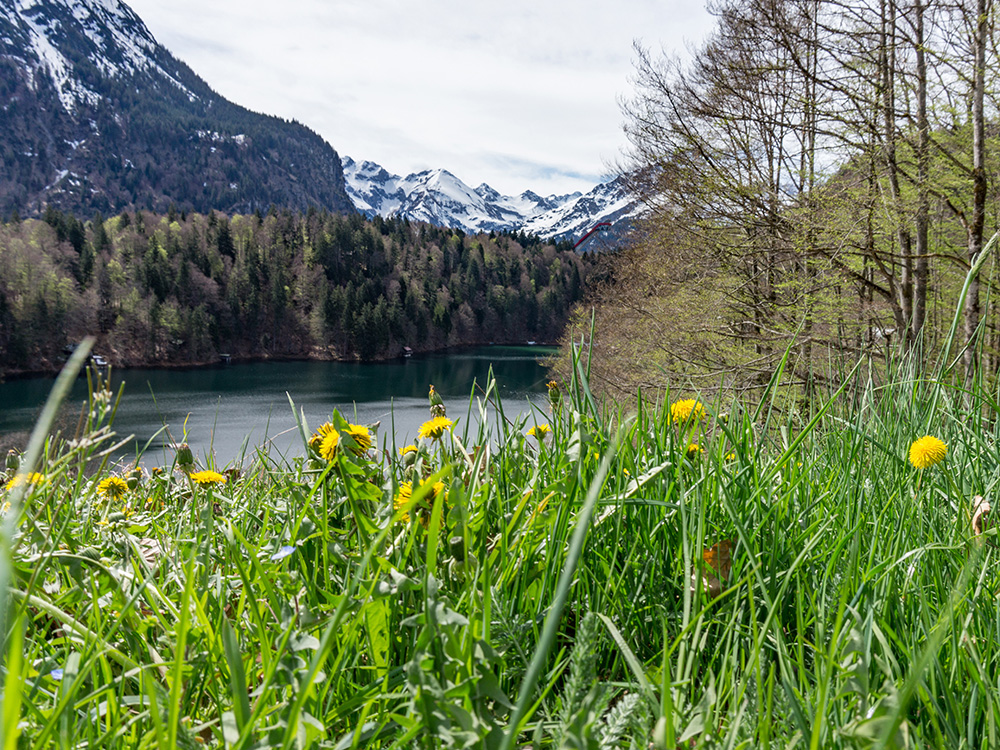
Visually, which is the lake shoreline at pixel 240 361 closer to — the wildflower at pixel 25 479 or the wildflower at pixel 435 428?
the wildflower at pixel 25 479

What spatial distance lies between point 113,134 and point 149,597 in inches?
8829

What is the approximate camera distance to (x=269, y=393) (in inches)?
1818

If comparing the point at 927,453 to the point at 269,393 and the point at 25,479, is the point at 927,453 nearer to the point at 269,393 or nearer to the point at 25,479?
the point at 25,479

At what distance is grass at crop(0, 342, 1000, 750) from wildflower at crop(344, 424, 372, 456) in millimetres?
35

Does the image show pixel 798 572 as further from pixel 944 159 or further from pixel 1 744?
pixel 944 159

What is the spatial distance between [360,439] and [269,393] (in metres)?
48.1

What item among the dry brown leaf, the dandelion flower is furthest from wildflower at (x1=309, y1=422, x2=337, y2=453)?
the dry brown leaf

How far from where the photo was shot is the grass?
0.55 meters

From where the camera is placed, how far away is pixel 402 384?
5234 centimetres

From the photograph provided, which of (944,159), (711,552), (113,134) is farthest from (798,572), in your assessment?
(113,134)

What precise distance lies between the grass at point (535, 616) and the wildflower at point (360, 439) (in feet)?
0.11

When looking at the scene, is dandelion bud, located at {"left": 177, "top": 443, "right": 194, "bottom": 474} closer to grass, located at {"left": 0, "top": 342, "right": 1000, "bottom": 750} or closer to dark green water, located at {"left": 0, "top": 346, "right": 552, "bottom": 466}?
grass, located at {"left": 0, "top": 342, "right": 1000, "bottom": 750}

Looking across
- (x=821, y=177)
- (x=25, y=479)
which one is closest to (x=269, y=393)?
(x=821, y=177)

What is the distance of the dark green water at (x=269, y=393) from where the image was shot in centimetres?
3095
